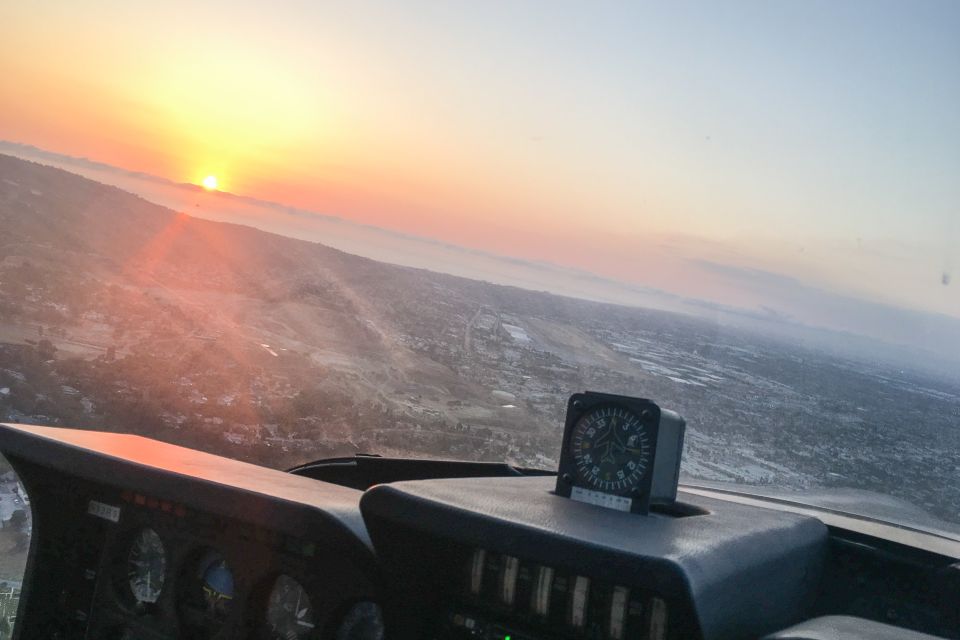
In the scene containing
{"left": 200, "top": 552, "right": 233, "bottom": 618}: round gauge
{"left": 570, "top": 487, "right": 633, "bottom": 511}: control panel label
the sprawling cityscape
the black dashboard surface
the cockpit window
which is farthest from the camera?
the sprawling cityscape

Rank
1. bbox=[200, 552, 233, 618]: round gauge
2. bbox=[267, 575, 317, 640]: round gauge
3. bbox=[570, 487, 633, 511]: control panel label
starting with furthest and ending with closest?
1. bbox=[200, 552, 233, 618]: round gauge
2. bbox=[267, 575, 317, 640]: round gauge
3. bbox=[570, 487, 633, 511]: control panel label

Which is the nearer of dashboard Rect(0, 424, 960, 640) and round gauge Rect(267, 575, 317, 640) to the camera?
dashboard Rect(0, 424, 960, 640)

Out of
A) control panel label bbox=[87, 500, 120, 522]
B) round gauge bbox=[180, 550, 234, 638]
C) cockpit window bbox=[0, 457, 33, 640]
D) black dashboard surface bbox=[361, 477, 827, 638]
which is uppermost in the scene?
black dashboard surface bbox=[361, 477, 827, 638]

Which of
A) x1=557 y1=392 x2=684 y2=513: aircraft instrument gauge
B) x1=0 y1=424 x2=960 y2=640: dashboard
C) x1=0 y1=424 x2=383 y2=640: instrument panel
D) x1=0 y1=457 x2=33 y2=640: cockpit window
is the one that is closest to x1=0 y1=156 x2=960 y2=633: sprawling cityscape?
x1=0 y1=457 x2=33 y2=640: cockpit window

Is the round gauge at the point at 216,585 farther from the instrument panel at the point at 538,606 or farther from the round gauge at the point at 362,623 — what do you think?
the instrument panel at the point at 538,606

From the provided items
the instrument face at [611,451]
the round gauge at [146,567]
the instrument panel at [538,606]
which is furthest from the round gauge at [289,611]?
the instrument face at [611,451]

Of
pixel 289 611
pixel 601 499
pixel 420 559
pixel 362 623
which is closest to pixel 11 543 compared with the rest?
pixel 289 611

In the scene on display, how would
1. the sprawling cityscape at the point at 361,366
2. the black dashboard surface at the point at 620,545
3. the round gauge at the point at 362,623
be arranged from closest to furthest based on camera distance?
the black dashboard surface at the point at 620,545 < the round gauge at the point at 362,623 < the sprawling cityscape at the point at 361,366

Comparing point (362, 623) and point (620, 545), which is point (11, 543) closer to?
point (362, 623)

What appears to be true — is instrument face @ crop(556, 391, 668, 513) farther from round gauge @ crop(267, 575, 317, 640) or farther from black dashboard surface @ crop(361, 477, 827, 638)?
round gauge @ crop(267, 575, 317, 640)
